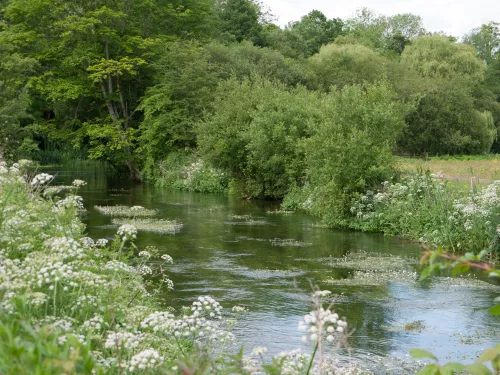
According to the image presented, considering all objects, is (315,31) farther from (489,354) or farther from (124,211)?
(489,354)

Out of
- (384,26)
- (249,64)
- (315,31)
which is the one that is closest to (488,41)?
(384,26)

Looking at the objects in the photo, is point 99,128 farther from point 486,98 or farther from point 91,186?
point 486,98

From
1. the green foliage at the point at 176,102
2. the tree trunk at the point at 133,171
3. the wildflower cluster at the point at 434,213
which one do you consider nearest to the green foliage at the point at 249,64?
the green foliage at the point at 176,102

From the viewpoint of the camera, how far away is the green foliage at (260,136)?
2788cm

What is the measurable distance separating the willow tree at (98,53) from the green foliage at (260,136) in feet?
31.8

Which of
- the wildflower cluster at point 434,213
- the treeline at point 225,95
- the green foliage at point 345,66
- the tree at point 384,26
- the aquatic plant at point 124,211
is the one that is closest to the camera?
the wildflower cluster at point 434,213

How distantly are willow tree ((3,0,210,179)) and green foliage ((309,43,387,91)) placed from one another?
373 inches

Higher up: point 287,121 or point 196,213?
point 287,121

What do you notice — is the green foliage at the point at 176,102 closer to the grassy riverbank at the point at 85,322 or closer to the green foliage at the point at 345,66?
the green foliage at the point at 345,66

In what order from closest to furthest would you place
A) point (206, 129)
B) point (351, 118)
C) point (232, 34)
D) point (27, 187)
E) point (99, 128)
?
point (27, 187)
point (351, 118)
point (206, 129)
point (99, 128)
point (232, 34)

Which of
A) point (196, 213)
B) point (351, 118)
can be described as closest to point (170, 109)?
point (196, 213)

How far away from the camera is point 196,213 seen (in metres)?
24.5

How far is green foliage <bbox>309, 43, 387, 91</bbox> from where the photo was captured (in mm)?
47031

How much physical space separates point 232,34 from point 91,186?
23.6m
